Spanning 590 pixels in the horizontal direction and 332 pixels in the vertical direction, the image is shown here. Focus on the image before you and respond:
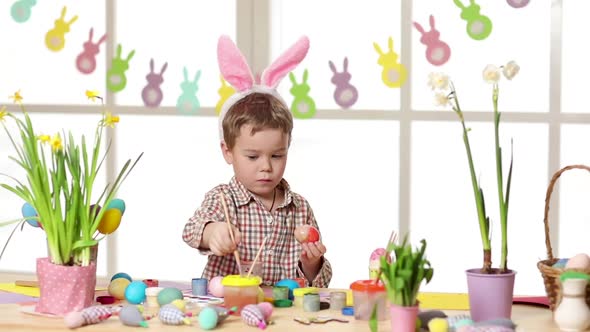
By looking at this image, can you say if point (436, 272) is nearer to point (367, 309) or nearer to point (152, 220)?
point (152, 220)

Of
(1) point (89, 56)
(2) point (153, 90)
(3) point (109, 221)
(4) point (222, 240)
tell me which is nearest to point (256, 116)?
(4) point (222, 240)

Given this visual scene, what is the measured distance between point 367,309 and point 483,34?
274 centimetres

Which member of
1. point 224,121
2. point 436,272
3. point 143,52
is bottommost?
point 436,272

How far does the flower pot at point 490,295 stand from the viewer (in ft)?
6.35

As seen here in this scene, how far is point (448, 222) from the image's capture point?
4.59 metres

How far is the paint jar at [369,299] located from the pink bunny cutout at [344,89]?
8.69 feet

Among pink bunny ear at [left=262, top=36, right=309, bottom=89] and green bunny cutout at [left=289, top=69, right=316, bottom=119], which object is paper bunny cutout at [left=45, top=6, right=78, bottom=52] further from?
pink bunny ear at [left=262, top=36, right=309, bottom=89]

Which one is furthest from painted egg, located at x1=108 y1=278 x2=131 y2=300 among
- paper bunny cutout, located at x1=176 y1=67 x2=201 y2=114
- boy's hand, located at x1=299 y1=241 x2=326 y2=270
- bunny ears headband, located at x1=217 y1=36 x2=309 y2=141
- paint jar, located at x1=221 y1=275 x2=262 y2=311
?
paper bunny cutout, located at x1=176 y1=67 x2=201 y2=114

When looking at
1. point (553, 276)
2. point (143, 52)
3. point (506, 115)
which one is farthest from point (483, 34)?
point (553, 276)

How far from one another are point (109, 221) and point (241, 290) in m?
0.37

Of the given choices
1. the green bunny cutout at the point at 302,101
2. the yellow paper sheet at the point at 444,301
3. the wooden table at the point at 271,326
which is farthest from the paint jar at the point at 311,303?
the green bunny cutout at the point at 302,101

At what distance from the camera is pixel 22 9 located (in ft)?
16.6

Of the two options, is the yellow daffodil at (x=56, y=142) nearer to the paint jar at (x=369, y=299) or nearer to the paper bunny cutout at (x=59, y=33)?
the paint jar at (x=369, y=299)

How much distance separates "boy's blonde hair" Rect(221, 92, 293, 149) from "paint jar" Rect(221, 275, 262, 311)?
63cm
